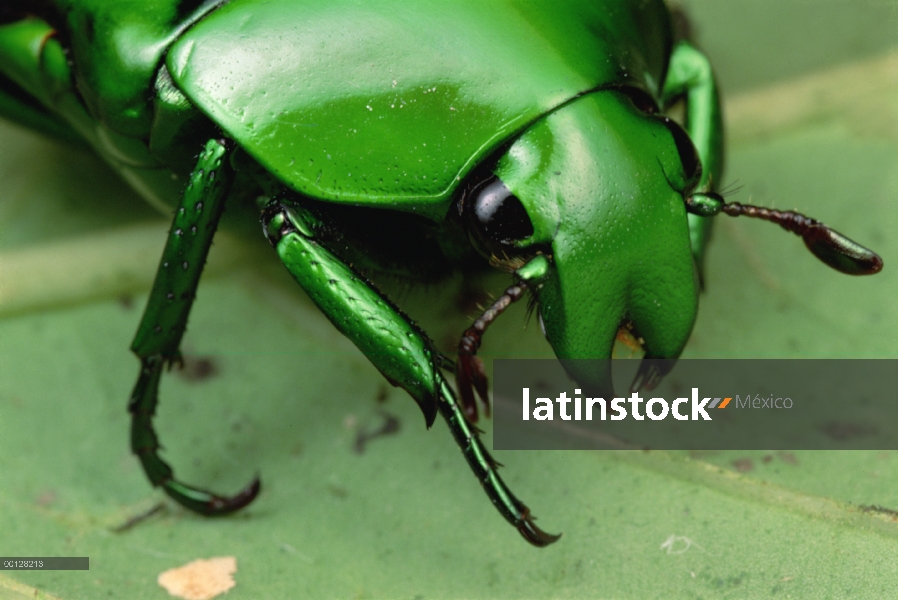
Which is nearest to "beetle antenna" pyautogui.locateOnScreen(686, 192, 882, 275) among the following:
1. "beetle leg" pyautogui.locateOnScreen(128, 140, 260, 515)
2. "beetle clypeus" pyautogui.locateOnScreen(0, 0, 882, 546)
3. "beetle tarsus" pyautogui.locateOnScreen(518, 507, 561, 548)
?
"beetle clypeus" pyautogui.locateOnScreen(0, 0, 882, 546)

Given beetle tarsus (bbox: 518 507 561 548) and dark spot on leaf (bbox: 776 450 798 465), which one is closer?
beetle tarsus (bbox: 518 507 561 548)

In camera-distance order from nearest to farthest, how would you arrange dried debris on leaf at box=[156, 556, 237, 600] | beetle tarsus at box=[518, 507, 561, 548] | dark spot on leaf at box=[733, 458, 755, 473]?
beetle tarsus at box=[518, 507, 561, 548]
dried debris on leaf at box=[156, 556, 237, 600]
dark spot on leaf at box=[733, 458, 755, 473]

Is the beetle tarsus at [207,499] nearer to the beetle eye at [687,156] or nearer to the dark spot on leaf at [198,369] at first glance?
the dark spot on leaf at [198,369]

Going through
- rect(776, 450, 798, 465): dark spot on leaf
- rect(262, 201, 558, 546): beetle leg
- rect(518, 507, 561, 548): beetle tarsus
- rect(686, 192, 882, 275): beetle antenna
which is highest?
rect(686, 192, 882, 275): beetle antenna

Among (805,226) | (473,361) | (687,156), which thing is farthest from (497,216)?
(805,226)

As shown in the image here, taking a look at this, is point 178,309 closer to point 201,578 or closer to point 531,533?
point 201,578

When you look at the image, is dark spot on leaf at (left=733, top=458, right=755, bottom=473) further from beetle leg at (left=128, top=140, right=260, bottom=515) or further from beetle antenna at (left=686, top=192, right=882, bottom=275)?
beetle leg at (left=128, top=140, right=260, bottom=515)

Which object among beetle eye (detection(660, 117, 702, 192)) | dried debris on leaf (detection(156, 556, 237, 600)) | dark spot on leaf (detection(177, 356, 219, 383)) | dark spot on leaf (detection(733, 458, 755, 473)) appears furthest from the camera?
dark spot on leaf (detection(177, 356, 219, 383))
